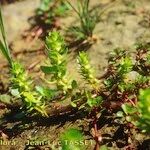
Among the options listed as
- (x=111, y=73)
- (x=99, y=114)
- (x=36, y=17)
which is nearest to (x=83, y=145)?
(x=99, y=114)

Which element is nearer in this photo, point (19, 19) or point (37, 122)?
point (37, 122)

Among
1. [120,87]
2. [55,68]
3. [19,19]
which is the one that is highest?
[19,19]

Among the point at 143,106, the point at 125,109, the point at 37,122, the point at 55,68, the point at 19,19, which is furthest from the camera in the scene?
the point at 19,19

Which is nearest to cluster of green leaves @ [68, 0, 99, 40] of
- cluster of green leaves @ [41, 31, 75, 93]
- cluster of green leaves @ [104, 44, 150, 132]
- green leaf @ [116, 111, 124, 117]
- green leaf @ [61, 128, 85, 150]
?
cluster of green leaves @ [104, 44, 150, 132]

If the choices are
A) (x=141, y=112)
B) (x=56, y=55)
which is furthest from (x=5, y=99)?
(x=141, y=112)

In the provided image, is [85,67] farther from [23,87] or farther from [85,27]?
[85,27]

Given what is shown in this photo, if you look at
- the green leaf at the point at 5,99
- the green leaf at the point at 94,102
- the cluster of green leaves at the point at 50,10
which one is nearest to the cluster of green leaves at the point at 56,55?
the green leaf at the point at 94,102

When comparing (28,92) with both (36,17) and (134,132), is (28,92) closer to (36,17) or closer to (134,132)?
(134,132)
